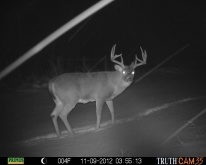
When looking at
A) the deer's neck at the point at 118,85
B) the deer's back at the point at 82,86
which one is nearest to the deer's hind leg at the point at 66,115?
the deer's back at the point at 82,86

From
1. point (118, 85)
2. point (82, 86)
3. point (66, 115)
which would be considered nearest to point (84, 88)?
point (82, 86)

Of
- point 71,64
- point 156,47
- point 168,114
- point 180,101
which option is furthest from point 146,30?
point 168,114

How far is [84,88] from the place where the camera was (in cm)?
824

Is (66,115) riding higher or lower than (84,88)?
lower

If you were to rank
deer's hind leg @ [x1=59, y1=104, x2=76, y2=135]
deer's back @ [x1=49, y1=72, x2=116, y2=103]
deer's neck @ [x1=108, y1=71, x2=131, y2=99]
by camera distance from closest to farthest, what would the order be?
deer's hind leg @ [x1=59, y1=104, x2=76, y2=135], deer's back @ [x1=49, y1=72, x2=116, y2=103], deer's neck @ [x1=108, y1=71, x2=131, y2=99]

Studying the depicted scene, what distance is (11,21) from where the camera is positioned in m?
20.8

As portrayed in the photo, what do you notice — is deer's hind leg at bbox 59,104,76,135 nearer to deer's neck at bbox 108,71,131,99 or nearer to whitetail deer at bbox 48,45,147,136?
whitetail deer at bbox 48,45,147,136

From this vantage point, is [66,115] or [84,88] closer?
[66,115]

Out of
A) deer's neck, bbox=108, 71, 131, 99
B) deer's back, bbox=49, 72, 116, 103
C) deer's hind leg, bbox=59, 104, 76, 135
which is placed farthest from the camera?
deer's neck, bbox=108, 71, 131, 99

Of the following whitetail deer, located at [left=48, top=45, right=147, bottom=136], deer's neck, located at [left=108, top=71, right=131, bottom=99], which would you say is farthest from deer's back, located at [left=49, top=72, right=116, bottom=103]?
deer's neck, located at [left=108, top=71, right=131, bottom=99]

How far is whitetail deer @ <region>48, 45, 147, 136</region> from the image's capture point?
7746 millimetres

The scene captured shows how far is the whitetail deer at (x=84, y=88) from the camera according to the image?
775 centimetres

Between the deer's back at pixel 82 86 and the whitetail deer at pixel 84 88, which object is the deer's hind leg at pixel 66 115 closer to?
the whitetail deer at pixel 84 88

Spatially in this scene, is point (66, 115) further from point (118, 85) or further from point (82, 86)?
point (118, 85)
